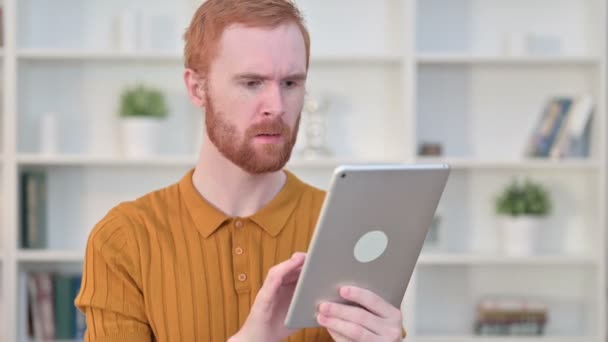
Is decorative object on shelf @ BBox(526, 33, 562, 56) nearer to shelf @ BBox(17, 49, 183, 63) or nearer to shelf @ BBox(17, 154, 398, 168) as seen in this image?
shelf @ BBox(17, 154, 398, 168)

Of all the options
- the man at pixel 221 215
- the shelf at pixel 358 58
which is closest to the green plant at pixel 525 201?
the shelf at pixel 358 58

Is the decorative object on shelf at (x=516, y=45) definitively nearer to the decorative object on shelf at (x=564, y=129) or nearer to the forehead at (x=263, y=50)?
the decorative object on shelf at (x=564, y=129)

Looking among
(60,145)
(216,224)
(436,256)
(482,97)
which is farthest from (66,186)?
(216,224)

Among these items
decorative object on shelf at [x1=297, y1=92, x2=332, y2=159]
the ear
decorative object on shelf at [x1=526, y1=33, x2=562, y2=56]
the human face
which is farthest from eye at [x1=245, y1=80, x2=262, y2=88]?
decorative object on shelf at [x1=526, y1=33, x2=562, y2=56]

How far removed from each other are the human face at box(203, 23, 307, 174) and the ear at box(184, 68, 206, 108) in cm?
5

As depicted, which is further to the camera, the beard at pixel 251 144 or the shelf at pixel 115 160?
the shelf at pixel 115 160

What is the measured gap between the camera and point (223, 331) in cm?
142

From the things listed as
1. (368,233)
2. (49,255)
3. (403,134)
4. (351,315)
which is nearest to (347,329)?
(351,315)

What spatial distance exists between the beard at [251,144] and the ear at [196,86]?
0.08 feet

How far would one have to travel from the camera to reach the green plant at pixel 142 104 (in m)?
3.53

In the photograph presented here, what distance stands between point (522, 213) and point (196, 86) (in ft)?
7.90

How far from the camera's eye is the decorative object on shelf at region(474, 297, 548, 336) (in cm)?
359

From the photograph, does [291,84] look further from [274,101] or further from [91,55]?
[91,55]

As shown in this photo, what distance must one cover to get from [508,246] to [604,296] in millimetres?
408
